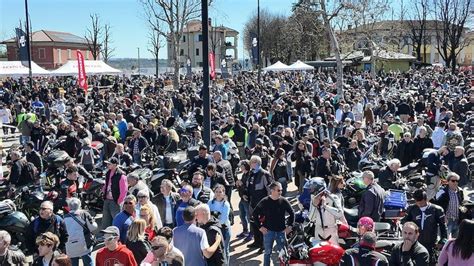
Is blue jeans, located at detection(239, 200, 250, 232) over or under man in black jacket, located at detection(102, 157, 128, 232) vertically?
under

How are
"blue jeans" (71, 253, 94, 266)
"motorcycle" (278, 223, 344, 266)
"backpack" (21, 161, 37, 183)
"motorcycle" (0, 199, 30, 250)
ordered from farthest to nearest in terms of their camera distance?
"backpack" (21, 161, 37, 183), "motorcycle" (0, 199, 30, 250), "blue jeans" (71, 253, 94, 266), "motorcycle" (278, 223, 344, 266)

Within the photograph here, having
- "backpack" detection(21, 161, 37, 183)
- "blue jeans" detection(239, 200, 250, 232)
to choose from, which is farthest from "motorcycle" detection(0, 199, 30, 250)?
"blue jeans" detection(239, 200, 250, 232)

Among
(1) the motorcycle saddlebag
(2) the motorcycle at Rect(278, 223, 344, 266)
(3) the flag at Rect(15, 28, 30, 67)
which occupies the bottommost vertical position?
(2) the motorcycle at Rect(278, 223, 344, 266)

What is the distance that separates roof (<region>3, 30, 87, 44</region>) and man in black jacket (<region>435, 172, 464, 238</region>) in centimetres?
8506

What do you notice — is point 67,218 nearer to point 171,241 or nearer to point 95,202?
point 171,241

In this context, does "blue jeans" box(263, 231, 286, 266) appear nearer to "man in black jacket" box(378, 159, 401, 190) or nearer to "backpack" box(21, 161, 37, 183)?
"man in black jacket" box(378, 159, 401, 190)

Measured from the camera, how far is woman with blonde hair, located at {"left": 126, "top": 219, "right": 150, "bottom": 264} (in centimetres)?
604

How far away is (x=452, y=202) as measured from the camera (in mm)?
8172

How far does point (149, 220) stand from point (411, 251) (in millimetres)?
3312

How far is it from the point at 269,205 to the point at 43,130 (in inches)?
388

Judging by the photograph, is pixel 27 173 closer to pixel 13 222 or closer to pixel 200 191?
pixel 13 222

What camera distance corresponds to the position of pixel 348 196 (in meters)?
9.92

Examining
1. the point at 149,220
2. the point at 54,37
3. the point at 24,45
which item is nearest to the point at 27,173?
the point at 149,220

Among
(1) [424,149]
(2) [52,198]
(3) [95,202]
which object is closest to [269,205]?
(2) [52,198]
